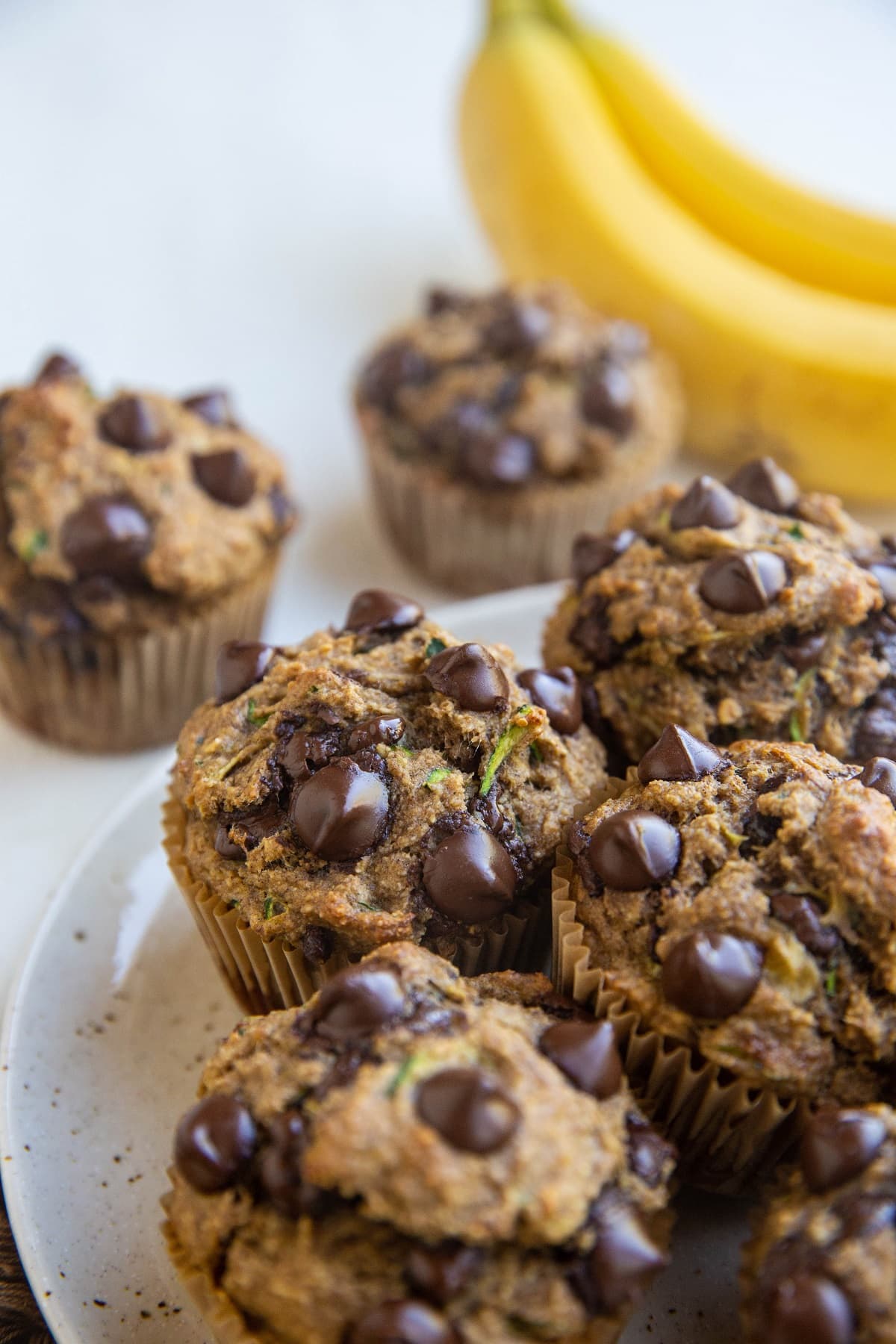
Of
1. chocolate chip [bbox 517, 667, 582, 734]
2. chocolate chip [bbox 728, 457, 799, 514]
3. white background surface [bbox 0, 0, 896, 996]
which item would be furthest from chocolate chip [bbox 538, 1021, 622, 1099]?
white background surface [bbox 0, 0, 896, 996]

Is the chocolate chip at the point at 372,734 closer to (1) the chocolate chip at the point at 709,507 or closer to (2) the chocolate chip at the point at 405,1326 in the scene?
(1) the chocolate chip at the point at 709,507

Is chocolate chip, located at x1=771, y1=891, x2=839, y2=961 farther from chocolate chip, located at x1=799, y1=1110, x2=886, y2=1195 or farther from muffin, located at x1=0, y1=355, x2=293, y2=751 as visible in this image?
muffin, located at x1=0, y1=355, x2=293, y2=751

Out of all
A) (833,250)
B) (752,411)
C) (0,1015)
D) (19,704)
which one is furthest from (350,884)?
(833,250)

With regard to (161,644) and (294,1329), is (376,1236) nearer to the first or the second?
(294,1329)

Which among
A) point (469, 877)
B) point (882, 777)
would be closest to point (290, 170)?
point (469, 877)

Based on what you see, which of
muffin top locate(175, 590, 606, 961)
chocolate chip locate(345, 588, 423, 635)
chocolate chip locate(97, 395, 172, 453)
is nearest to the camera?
muffin top locate(175, 590, 606, 961)
